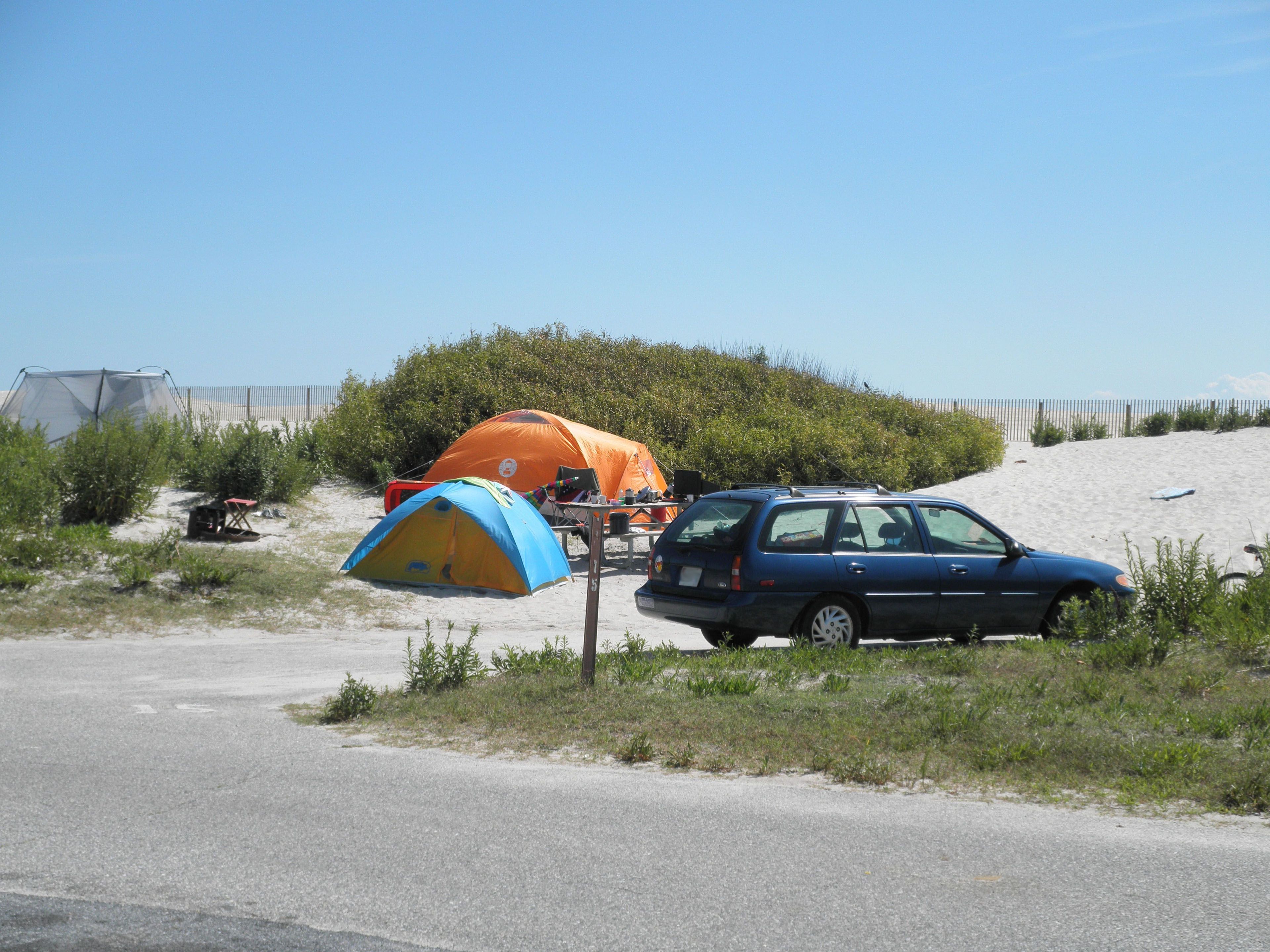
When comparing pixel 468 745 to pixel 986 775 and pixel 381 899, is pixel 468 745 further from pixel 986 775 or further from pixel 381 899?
pixel 986 775

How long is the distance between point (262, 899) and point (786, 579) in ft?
19.8

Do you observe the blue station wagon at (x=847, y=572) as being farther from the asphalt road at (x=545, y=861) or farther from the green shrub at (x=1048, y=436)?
the green shrub at (x=1048, y=436)

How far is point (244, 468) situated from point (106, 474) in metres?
3.23

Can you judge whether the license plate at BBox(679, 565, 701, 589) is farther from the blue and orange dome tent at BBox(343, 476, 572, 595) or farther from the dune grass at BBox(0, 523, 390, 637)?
the blue and orange dome tent at BBox(343, 476, 572, 595)

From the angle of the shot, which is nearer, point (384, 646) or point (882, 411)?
point (384, 646)

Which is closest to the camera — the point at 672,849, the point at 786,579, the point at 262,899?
the point at 262,899

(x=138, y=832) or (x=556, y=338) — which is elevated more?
(x=556, y=338)

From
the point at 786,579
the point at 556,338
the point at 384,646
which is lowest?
the point at 384,646

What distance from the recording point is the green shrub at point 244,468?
61.6 feet

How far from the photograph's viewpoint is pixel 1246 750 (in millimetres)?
5871

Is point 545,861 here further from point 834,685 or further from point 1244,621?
point 1244,621

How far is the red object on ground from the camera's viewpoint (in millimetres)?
17078

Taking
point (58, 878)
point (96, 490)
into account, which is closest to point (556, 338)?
point (96, 490)

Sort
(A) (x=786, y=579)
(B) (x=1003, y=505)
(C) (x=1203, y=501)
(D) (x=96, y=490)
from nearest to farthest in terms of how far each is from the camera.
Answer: (A) (x=786, y=579) < (D) (x=96, y=490) < (C) (x=1203, y=501) < (B) (x=1003, y=505)
